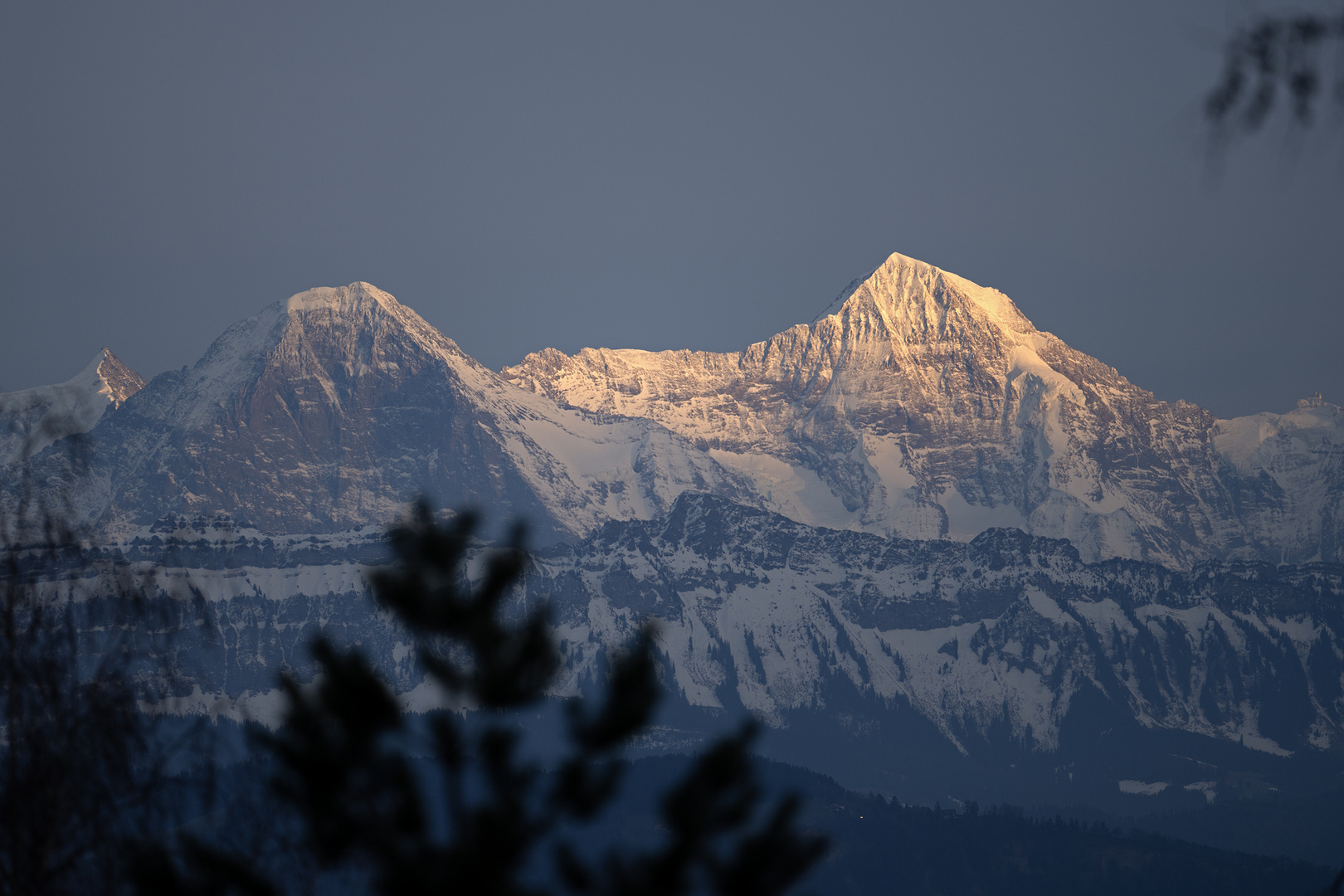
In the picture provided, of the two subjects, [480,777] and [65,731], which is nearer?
[480,777]

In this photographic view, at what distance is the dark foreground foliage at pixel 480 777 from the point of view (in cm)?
2102

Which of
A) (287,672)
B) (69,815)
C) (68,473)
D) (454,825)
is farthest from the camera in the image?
Answer: (68,473)

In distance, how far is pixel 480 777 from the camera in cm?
2197

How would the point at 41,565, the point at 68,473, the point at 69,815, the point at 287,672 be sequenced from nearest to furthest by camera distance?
the point at 287,672 < the point at 69,815 < the point at 41,565 < the point at 68,473

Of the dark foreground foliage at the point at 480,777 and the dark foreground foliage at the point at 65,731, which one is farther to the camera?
the dark foreground foliage at the point at 65,731

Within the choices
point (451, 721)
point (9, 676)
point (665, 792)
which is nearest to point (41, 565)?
point (9, 676)

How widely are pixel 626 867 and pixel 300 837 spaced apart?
245 inches

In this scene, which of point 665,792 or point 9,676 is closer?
point 665,792

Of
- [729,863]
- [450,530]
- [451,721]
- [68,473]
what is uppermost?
[68,473]

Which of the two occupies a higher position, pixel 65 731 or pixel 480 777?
pixel 65 731

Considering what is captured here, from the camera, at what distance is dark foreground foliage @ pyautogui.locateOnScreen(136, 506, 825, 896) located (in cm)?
2102

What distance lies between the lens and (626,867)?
2192 centimetres

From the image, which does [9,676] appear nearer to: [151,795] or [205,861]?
[151,795]

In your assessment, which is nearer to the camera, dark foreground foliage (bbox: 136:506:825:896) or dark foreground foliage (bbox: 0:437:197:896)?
dark foreground foliage (bbox: 136:506:825:896)
